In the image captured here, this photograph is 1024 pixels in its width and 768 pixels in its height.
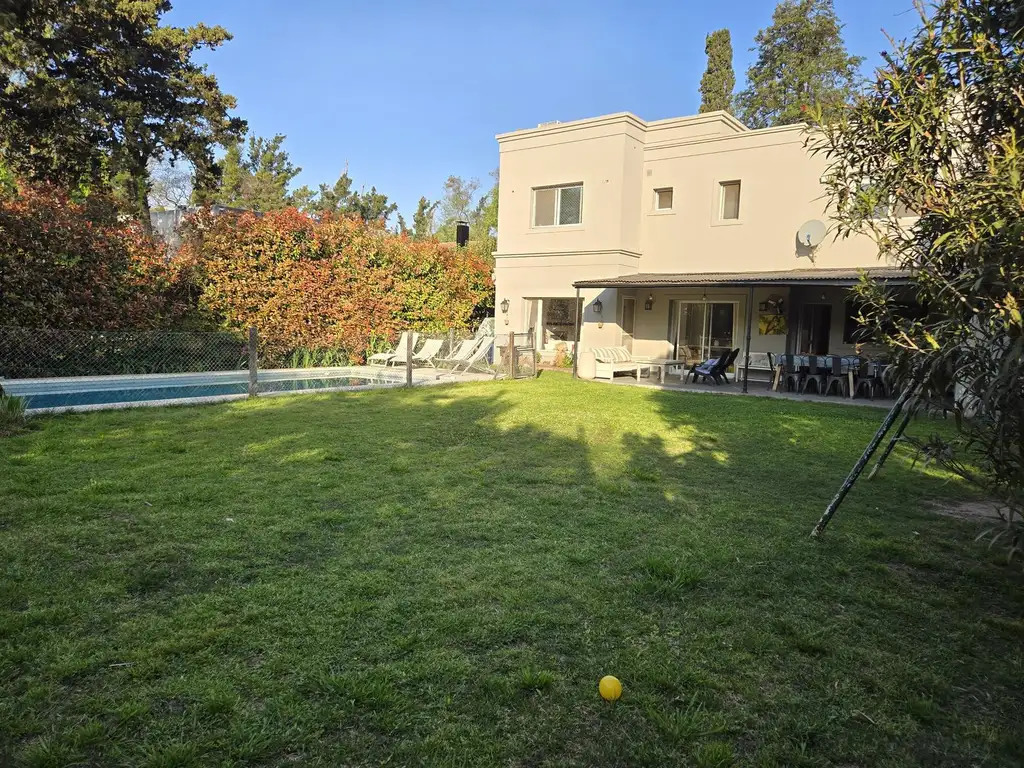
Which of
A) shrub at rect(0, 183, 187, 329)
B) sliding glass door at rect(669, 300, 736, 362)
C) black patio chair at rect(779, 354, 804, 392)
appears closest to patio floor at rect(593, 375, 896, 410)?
black patio chair at rect(779, 354, 804, 392)

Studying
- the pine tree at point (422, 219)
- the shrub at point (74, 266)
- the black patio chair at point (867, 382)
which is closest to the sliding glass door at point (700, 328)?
the black patio chair at point (867, 382)

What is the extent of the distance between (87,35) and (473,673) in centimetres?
2342

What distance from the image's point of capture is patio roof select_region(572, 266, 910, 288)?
44.6 ft

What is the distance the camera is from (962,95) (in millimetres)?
3498


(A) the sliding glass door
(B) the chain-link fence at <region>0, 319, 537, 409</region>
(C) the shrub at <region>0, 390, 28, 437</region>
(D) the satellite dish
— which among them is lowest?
(C) the shrub at <region>0, 390, 28, 437</region>

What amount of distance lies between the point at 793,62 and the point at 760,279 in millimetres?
26980

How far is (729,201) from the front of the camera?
1812cm

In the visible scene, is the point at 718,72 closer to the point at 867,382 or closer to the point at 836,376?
the point at 836,376

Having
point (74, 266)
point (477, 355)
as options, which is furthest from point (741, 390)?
point (74, 266)

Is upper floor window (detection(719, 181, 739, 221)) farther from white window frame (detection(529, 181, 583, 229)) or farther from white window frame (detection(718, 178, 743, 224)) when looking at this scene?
white window frame (detection(529, 181, 583, 229))

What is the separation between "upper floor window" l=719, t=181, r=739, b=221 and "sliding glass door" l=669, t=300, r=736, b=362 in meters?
2.46

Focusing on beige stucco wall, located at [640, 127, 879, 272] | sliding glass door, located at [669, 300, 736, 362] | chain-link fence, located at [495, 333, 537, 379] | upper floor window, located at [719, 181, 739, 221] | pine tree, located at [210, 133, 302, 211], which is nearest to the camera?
chain-link fence, located at [495, 333, 537, 379]

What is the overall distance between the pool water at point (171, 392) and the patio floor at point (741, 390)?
6.77 meters

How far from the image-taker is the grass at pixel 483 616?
2.48 m
